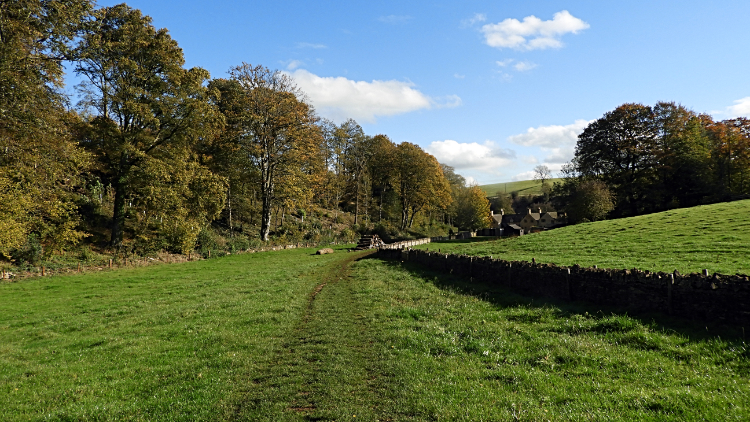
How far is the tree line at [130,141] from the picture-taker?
22.4 m

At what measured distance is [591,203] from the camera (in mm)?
55406

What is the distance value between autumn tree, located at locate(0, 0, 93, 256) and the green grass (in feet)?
106

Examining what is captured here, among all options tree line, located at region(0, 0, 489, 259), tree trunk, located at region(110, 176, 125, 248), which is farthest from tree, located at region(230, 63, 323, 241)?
tree trunk, located at region(110, 176, 125, 248)

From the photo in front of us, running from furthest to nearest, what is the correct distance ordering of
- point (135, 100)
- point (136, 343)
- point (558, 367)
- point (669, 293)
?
1. point (135, 100)
2. point (136, 343)
3. point (669, 293)
4. point (558, 367)

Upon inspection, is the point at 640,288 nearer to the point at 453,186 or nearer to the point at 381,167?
the point at 381,167

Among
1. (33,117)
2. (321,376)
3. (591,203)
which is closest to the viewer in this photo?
(321,376)

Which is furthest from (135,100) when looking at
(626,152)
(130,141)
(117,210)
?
(626,152)

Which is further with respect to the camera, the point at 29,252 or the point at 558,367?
the point at 29,252

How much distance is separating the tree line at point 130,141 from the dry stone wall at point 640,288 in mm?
27941

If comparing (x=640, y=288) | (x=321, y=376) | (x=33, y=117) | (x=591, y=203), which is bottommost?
(x=321, y=376)

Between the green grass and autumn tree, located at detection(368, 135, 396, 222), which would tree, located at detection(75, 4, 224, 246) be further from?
autumn tree, located at detection(368, 135, 396, 222)

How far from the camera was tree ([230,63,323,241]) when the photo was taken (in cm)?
4462

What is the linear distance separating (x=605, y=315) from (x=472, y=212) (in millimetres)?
70675

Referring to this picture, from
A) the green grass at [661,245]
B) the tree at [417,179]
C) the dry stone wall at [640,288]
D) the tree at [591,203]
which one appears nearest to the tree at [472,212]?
the tree at [417,179]
